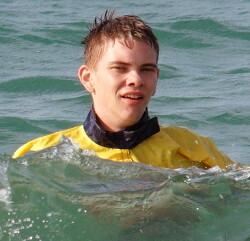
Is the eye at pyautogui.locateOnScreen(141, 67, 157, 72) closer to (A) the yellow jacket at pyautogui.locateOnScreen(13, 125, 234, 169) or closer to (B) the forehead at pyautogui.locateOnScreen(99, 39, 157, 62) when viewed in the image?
(B) the forehead at pyautogui.locateOnScreen(99, 39, 157, 62)

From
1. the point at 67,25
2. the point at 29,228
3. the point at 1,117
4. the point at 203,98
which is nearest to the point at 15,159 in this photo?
the point at 29,228

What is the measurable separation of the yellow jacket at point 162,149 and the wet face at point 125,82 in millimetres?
125

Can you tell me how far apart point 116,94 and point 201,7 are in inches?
257

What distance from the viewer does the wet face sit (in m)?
4.66

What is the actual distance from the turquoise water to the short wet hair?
19.5 inches

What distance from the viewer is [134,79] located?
182 inches

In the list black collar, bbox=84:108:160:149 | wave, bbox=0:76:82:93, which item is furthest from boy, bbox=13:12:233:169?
wave, bbox=0:76:82:93

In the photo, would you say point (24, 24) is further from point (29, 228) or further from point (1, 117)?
point (29, 228)

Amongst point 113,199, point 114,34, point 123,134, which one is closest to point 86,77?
point 114,34

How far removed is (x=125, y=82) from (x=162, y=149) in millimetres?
376

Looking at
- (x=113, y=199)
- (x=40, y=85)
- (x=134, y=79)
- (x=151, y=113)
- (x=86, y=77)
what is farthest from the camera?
(x=40, y=85)

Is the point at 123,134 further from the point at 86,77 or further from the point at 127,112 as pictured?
the point at 86,77

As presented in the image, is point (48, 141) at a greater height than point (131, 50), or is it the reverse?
point (131, 50)

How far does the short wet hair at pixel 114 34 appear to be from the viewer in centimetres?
472
